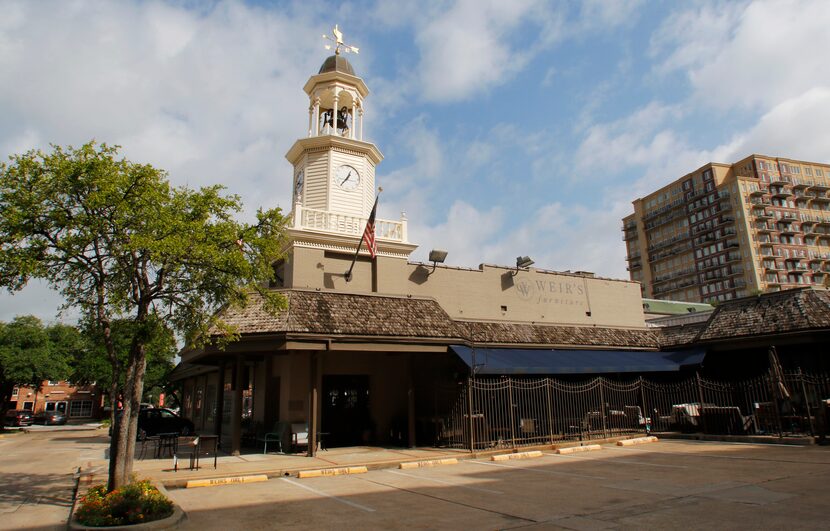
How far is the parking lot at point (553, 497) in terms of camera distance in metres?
7.66

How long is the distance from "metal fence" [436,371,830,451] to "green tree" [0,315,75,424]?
3568 centimetres

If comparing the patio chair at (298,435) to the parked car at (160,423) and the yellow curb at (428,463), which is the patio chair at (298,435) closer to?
the yellow curb at (428,463)

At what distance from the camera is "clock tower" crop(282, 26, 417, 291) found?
1878 centimetres

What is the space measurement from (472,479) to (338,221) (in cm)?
1115

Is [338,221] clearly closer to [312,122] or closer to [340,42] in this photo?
[312,122]

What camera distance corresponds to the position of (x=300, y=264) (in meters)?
18.4

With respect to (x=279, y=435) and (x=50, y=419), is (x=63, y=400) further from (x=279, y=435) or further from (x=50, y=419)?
(x=279, y=435)

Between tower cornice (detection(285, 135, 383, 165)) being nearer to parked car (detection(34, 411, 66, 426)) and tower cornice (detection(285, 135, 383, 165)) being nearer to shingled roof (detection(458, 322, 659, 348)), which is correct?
shingled roof (detection(458, 322, 659, 348))

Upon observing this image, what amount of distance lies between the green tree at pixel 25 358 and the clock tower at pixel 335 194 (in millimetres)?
29452

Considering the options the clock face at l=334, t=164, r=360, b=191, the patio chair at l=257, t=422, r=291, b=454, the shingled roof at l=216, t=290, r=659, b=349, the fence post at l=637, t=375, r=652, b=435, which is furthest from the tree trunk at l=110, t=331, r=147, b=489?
the fence post at l=637, t=375, r=652, b=435

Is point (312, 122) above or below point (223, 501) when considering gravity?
above

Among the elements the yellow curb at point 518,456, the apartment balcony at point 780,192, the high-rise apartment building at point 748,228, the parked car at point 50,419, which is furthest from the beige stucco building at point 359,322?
the apartment balcony at point 780,192

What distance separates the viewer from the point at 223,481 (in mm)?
11586

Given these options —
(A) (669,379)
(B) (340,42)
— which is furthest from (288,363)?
(A) (669,379)
